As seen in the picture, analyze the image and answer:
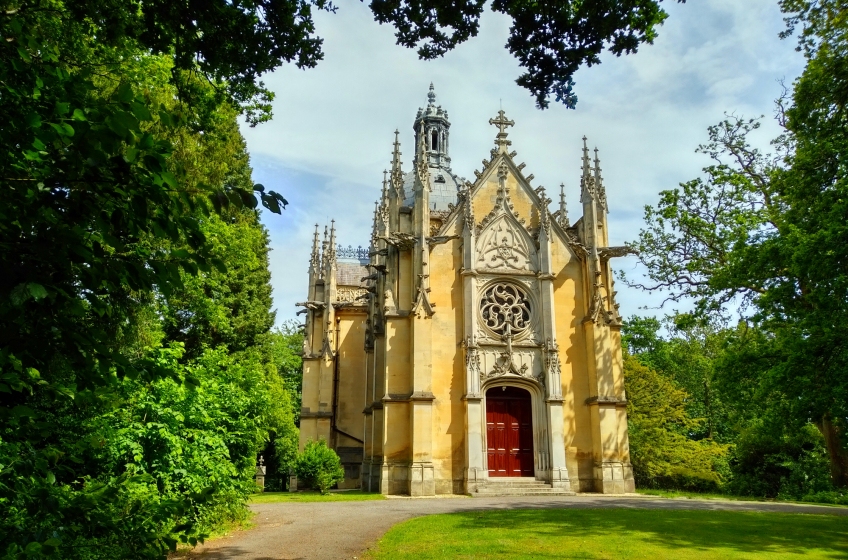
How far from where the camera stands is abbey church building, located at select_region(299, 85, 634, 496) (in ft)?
78.0

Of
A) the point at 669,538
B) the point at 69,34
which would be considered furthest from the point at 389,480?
the point at 69,34

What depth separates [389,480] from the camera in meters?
23.4

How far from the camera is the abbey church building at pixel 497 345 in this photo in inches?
936

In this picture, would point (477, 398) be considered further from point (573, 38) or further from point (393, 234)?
point (573, 38)

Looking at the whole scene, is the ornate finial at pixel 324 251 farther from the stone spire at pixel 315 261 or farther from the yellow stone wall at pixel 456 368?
the yellow stone wall at pixel 456 368

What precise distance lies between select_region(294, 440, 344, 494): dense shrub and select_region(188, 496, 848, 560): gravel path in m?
4.39

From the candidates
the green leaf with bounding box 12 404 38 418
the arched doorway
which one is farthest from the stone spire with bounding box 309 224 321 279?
the green leaf with bounding box 12 404 38 418

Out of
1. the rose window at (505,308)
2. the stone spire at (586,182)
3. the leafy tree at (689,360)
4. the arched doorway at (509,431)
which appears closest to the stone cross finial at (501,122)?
the stone spire at (586,182)

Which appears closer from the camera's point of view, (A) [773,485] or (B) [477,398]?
(B) [477,398]

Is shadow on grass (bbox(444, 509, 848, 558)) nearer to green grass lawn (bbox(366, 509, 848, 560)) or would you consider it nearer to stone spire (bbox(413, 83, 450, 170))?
green grass lawn (bbox(366, 509, 848, 560))

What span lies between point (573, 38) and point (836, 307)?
10.1m

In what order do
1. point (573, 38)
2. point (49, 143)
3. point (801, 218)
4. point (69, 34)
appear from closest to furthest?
1. point (49, 143)
2. point (573, 38)
3. point (69, 34)
4. point (801, 218)

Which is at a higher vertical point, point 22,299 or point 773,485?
point 22,299

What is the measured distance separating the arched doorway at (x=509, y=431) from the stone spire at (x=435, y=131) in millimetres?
23674
